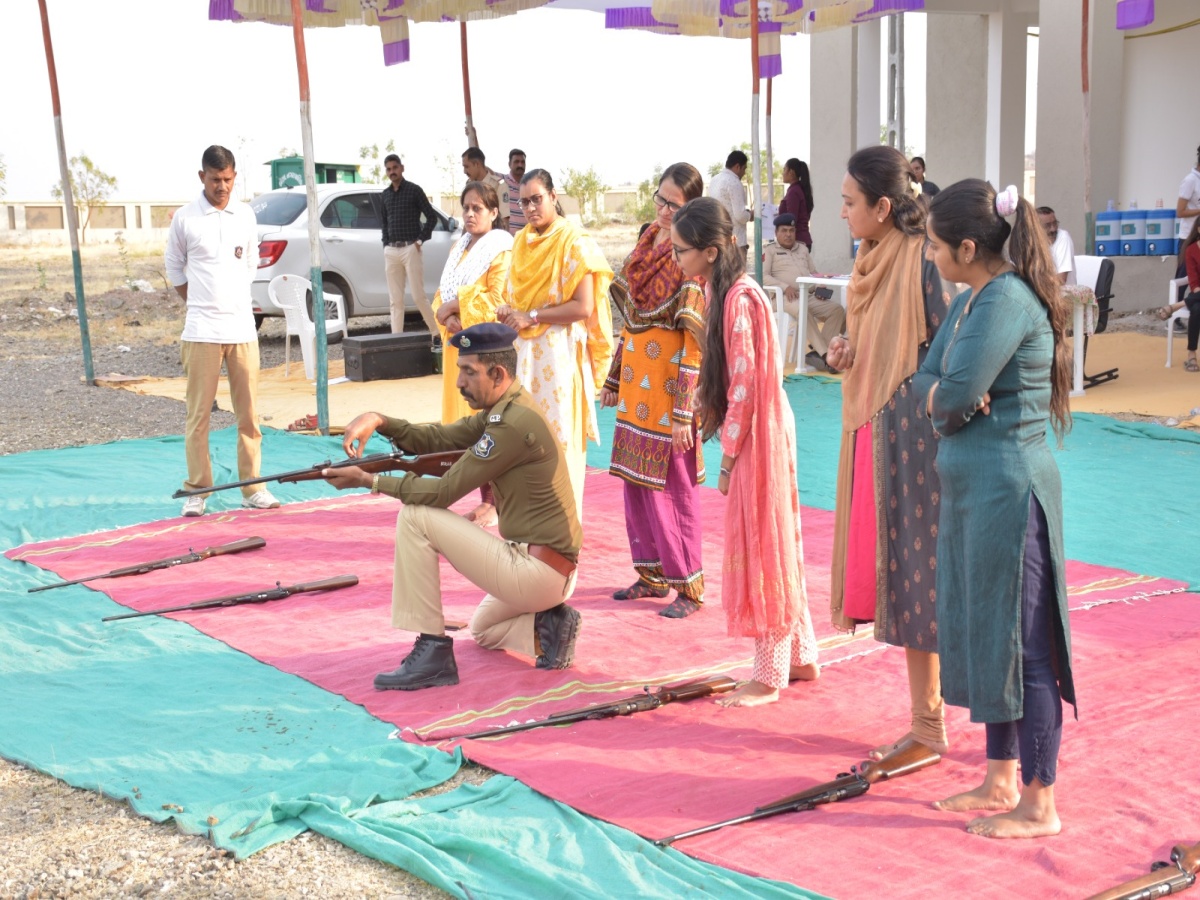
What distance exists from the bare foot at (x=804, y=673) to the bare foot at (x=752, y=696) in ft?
0.52

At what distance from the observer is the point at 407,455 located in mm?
4578

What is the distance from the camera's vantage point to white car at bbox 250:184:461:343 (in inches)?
523

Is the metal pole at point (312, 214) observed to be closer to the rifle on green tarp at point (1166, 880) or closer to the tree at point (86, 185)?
the rifle on green tarp at point (1166, 880)

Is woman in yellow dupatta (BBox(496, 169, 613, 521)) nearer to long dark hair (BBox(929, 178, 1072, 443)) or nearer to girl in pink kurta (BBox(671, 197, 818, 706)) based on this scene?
girl in pink kurta (BBox(671, 197, 818, 706))

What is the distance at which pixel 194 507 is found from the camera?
6.82 meters

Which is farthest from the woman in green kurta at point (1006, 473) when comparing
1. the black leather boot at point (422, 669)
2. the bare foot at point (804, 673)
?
the black leather boot at point (422, 669)

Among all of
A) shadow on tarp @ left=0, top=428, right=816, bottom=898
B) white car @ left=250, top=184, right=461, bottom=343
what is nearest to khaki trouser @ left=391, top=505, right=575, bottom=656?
shadow on tarp @ left=0, top=428, right=816, bottom=898

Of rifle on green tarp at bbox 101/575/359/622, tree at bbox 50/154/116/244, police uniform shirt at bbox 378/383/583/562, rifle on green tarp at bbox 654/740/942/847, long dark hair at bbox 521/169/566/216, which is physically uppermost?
tree at bbox 50/154/116/244

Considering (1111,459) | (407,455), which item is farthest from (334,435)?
(1111,459)

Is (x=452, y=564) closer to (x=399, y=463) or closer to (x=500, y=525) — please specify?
(x=500, y=525)

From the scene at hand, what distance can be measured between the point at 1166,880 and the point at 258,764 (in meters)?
2.38

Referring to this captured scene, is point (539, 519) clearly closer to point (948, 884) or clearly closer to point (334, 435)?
point (948, 884)

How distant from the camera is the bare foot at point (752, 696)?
13.4ft

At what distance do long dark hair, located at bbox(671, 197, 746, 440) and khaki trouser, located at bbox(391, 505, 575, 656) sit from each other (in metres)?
0.77
